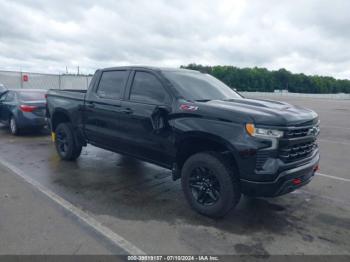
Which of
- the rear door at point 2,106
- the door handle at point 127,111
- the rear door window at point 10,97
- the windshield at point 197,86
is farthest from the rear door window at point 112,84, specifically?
the rear door at point 2,106

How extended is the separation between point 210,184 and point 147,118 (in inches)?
51.8

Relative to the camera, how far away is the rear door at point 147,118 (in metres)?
4.03

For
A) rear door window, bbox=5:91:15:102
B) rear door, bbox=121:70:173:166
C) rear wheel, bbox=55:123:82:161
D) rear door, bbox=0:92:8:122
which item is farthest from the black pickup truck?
rear door, bbox=0:92:8:122

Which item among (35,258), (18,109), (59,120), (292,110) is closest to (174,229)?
(35,258)

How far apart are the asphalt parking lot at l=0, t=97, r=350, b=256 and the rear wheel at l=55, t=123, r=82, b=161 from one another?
19cm

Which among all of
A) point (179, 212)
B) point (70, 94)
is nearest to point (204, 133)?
point (179, 212)

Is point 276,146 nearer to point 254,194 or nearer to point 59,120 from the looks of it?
point 254,194

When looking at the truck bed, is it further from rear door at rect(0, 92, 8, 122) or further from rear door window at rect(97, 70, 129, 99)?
rear door at rect(0, 92, 8, 122)

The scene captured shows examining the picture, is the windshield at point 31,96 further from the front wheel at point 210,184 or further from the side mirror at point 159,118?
the front wheel at point 210,184

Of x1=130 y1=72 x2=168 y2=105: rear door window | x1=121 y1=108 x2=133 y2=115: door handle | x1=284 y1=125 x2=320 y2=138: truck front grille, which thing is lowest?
x1=284 y1=125 x2=320 y2=138: truck front grille

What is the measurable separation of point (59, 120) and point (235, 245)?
476 centimetres

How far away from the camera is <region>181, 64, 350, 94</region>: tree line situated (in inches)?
3580

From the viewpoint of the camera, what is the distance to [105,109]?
4945mm

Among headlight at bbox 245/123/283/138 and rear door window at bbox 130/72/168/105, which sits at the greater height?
rear door window at bbox 130/72/168/105
